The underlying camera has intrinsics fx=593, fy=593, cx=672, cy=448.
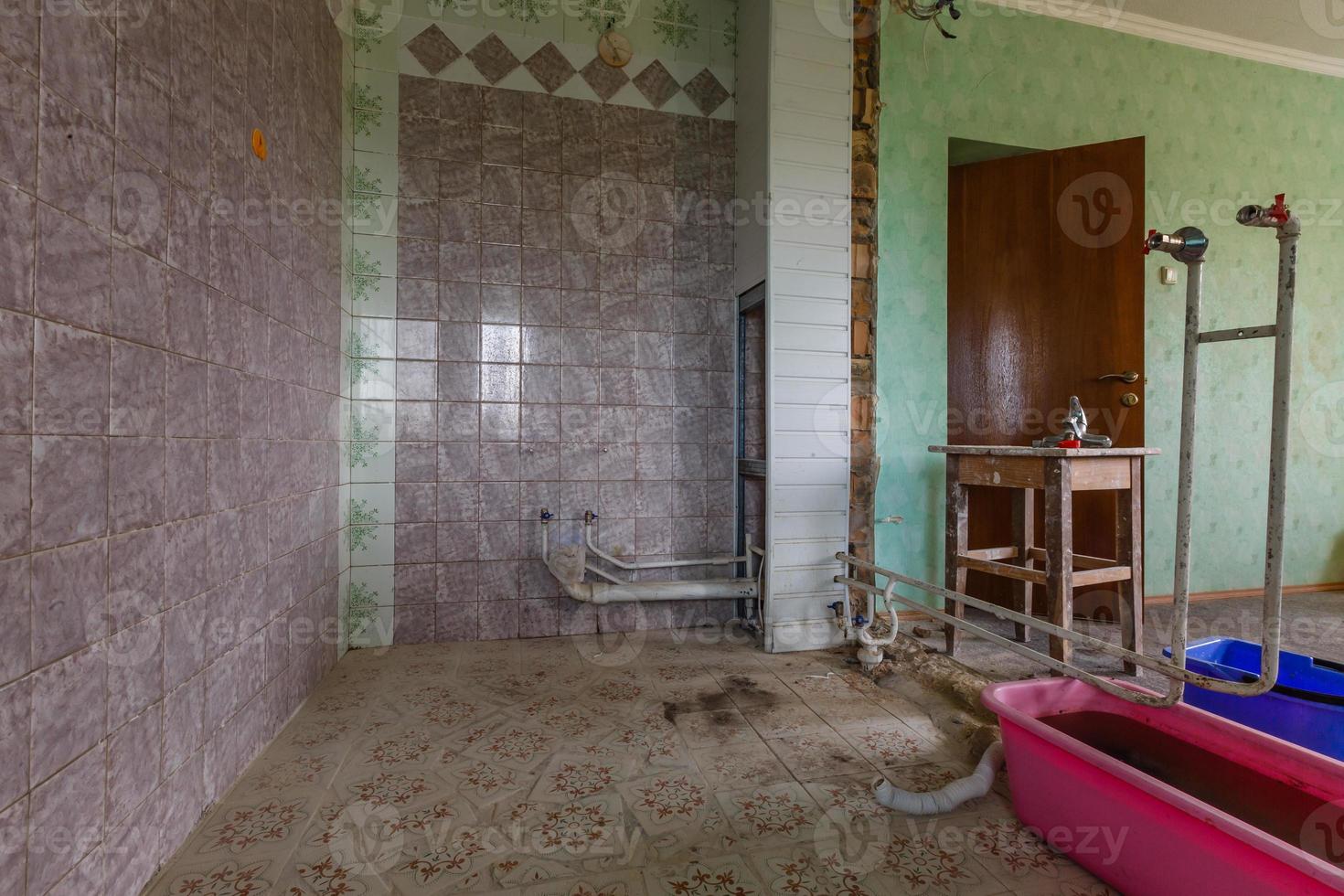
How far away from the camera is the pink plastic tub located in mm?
818

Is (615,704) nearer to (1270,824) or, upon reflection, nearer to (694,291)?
(1270,824)

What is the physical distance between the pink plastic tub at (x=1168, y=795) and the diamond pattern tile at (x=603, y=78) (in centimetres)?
252

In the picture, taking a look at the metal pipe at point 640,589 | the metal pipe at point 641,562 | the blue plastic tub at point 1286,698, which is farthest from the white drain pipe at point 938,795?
the metal pipe at point 641,562

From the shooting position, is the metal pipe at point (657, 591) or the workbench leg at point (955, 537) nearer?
the workbench leg at point (955, 537)

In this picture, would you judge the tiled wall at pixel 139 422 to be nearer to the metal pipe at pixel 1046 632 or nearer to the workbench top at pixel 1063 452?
the metal pipe at pixel 1046 632

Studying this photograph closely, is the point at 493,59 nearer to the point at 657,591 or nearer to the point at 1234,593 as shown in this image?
the point at 657,591

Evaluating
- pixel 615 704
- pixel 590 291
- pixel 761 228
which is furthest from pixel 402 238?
pixel 615 704

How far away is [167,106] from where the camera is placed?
109 cm

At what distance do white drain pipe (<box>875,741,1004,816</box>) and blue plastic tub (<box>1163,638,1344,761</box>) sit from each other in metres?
0.53

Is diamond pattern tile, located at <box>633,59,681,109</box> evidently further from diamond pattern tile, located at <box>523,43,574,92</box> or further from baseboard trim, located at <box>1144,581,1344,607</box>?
baseboard trim, located at <box>1144,581,1344,607</box>

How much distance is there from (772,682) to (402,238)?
2111 mm

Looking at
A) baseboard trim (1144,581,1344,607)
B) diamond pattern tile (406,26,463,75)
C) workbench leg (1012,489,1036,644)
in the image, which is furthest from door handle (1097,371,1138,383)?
diamond pattern tile (406,26,463,75)

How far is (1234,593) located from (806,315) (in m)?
2.66

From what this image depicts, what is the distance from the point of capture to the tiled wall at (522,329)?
227cm
